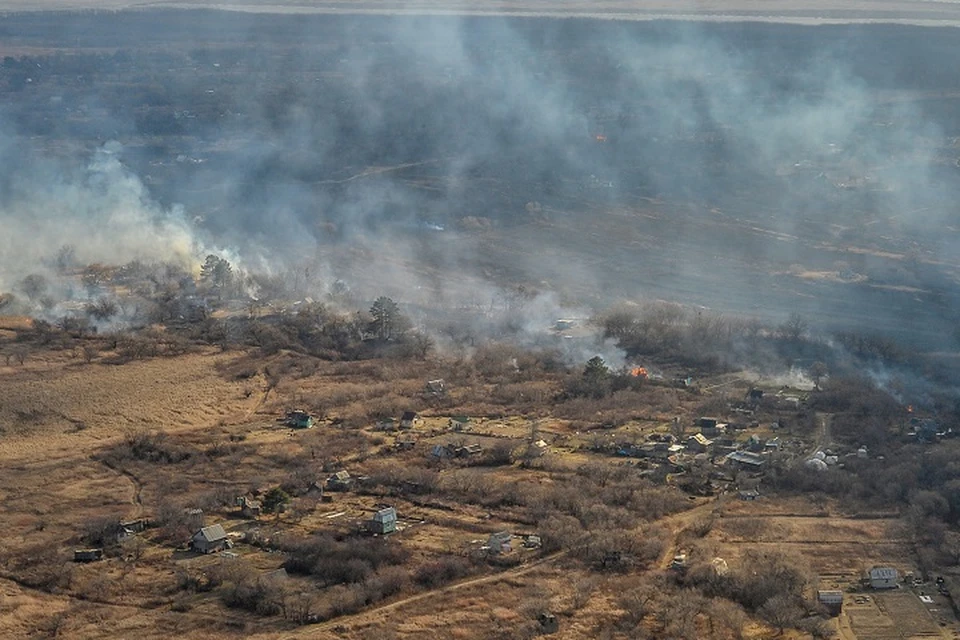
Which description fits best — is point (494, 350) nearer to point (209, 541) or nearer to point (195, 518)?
point (195, 518)

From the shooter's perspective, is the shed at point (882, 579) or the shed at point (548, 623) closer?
the shed at point (548, 623)

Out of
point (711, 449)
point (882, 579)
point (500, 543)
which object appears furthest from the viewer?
point (711, 449)

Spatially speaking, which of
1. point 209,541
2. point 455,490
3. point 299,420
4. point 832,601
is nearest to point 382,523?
point 455,490

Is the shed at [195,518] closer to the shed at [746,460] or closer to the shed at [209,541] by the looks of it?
the shed at [209,541]

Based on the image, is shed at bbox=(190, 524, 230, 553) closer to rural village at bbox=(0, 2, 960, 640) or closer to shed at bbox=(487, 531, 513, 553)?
rural village at bbox=(0, 2, 960, 640)

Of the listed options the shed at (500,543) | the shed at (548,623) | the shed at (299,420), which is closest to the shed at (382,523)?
the shed at (500,543)

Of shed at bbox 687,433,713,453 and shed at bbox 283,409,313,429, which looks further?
shed at bbox 283,409,313,429

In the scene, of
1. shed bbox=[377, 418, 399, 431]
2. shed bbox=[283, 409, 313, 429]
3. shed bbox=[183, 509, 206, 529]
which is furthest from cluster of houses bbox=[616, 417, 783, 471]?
shed bbox=[183, 509, 206, 529]
